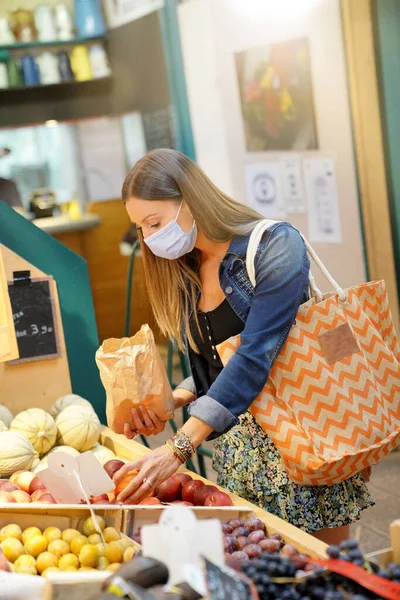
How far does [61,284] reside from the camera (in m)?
3.21

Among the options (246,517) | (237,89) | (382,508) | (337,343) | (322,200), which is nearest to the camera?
(246,517)

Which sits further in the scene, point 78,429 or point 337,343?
point 78,429

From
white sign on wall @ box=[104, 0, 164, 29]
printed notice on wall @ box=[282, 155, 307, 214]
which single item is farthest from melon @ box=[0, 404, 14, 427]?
white sign on wall @ box=[104, 0, 164, 29]

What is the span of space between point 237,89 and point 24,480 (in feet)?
11.7

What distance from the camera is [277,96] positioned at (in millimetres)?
4812

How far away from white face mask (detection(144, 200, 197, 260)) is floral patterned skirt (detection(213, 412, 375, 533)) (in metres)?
0.47

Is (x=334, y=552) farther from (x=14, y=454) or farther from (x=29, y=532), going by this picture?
(x=14, y=454)

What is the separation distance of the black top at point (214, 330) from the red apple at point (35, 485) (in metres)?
0.55

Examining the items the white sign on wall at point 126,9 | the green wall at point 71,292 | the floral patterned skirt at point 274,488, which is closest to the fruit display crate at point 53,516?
the floral patterned skirt at point 274,488

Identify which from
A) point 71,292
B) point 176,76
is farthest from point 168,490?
point 176,76

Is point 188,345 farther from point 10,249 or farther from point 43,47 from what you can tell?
point 43,47

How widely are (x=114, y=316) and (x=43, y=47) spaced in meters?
2.67

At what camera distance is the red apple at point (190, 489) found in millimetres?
2123

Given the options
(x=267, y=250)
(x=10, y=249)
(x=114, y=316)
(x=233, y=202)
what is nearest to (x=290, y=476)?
(x=267, y=250)
